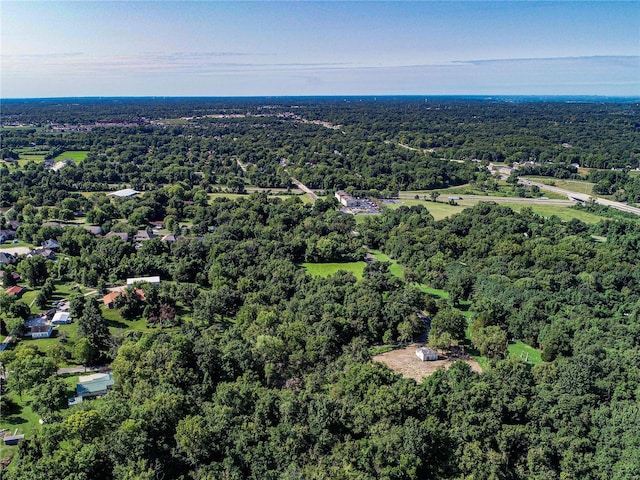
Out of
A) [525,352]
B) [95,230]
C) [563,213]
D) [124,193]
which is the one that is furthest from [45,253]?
[563,213]

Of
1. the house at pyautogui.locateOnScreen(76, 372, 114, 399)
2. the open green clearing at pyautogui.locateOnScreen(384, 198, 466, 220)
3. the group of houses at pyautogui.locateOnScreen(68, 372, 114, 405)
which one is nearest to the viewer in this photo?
the group of houses at pyautogui.locateOnScreen(68, 372, 114, 405)

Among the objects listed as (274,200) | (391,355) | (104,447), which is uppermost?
(274,200)

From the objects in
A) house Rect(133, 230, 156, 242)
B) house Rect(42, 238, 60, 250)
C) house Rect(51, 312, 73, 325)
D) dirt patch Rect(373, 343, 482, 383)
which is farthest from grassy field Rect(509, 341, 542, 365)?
house Rect(42, 238, 60, 250)

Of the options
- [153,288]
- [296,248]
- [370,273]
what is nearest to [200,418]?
[153,288]

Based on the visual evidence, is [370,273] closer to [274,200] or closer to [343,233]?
[343,233]

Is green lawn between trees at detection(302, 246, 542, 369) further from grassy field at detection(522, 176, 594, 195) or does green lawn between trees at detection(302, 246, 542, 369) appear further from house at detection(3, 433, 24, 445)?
grassy field at detection(522, 176, 594, 195)

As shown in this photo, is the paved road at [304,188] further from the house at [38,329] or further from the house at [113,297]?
the house at [38,329]

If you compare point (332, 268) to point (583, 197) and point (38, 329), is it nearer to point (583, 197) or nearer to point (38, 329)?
point (38, 329)
